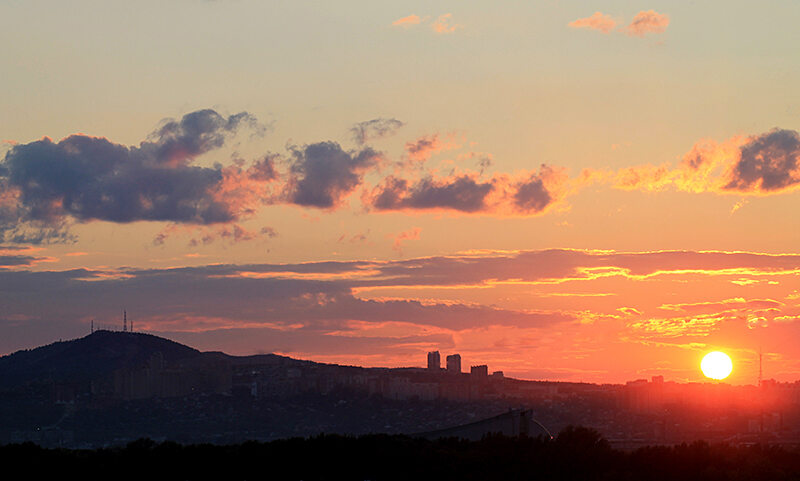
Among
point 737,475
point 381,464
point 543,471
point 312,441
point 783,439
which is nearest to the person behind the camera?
point 737,475

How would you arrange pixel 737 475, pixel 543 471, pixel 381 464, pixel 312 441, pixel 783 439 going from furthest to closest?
pixel 783 439
pixel 312 441
pixel 381 464
pixel 543 471
pixel 737 475

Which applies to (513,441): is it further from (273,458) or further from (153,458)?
(153,458)

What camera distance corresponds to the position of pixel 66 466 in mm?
87000

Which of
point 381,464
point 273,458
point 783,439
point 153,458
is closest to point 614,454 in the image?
point 381,464

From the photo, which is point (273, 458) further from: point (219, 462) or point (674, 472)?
point (674, 472)

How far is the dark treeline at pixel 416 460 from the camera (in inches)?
3088

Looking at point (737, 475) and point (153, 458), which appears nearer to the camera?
point (737, 475)

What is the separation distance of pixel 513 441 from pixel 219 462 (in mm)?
19350

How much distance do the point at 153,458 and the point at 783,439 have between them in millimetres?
99605

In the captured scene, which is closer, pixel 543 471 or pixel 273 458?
pixel 543 471

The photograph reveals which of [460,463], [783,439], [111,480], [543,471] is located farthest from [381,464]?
[783,439]

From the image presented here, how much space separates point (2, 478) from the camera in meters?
84.6

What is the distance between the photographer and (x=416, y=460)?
85.7 meters

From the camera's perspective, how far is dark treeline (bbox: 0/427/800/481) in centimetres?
7844
